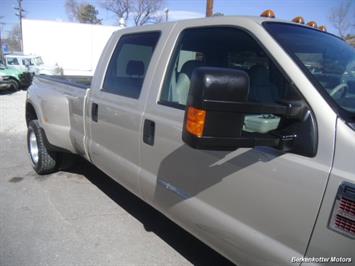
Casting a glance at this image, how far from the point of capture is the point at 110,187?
4.40m

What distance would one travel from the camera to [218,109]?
4.41 feet

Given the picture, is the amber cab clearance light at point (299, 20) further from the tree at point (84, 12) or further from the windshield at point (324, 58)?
the tree at point (84, 12)

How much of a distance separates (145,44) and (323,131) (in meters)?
1.84

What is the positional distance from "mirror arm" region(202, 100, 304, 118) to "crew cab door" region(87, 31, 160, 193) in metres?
1.32

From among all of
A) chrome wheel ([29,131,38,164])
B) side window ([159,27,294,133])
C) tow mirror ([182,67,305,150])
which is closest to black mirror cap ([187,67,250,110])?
tow mirror ([182,67,305,150])

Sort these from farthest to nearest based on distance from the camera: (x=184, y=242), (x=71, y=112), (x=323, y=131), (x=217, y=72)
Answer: (x=71, y=112), (x=184, y=242), (x=323, y=131), (x=217, y=72)

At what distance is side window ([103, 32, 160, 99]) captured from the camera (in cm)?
279

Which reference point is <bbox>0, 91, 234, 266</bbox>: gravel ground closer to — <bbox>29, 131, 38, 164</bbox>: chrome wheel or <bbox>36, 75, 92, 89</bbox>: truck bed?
<bbox>29, 131, 38, 164</bbox>: chrome wheel

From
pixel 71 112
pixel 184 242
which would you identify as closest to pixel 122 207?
pixel 184 242

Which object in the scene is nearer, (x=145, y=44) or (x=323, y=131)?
(x=323, y=131)

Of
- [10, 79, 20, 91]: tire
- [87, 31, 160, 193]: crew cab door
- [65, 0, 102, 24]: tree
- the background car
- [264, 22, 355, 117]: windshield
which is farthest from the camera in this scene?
[65, 0, 102, 24]: tree

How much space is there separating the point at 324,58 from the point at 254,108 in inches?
40.8

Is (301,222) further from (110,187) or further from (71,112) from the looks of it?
(110,187)

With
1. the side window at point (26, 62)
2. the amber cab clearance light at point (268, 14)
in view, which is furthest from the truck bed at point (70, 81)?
the side window at point (26, 62)
